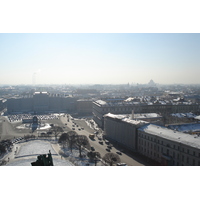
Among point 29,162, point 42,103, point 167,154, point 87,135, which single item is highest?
point 167,154

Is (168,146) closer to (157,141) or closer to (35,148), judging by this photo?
(157,141)

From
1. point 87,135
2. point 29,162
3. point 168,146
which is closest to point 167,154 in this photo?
point 168,146

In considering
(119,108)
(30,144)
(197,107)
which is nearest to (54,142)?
(30,144)

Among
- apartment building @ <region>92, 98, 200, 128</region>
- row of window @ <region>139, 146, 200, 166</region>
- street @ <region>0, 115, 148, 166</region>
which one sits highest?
apartment building @ <region>92, 98, 200, 128</region>

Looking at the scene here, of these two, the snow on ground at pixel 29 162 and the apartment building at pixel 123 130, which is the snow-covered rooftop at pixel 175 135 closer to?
the apartment building at pixel 123 130

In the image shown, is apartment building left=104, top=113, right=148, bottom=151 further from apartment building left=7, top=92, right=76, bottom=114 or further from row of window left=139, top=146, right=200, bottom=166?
apartment building left=7, top=92, right=76, bottom=114

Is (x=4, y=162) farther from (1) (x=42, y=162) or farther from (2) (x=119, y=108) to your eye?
(2) (x=119, y=108)

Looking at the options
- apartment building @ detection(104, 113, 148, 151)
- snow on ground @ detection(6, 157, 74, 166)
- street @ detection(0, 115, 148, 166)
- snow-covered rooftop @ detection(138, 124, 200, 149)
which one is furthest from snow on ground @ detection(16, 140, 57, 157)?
snow-covered rooftop @ detection(138, 124, 200, 149)

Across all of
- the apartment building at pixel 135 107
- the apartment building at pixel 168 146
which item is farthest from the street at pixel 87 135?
the apartment building at pixel 135 107
